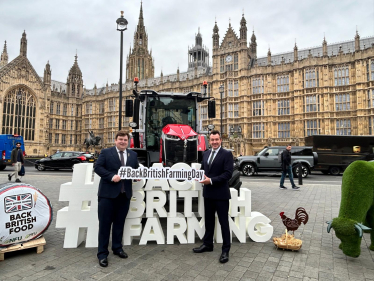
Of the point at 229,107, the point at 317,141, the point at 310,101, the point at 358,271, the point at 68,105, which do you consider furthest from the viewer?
the point at 68,105

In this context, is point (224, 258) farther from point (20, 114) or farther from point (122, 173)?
point (20, 114)

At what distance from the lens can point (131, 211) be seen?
165 inches

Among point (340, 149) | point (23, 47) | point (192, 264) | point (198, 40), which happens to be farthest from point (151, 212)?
point (198, 40)

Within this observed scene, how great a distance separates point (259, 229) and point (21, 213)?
13.2ft

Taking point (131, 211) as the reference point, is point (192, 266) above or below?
below

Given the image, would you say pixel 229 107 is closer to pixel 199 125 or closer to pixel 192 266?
pixel 199 125

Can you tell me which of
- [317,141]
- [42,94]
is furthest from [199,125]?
[42,94]

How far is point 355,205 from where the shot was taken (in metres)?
3.29

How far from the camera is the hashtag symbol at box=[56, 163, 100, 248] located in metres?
4.05

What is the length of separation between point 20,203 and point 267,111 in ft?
116

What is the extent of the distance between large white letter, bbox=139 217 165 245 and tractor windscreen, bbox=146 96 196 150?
10.6 feet

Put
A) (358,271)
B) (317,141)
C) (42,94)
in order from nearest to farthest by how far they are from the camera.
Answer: (358,271) < (317,141) < (42,94)

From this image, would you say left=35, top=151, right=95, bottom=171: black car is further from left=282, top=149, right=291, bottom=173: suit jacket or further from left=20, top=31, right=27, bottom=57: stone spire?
left=20, top=31, right=27, bottom=57: stone spire

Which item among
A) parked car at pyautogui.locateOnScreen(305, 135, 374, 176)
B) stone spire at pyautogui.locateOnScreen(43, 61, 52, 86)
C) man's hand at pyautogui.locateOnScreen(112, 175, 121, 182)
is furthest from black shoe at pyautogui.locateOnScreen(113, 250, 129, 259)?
stone spire at pyautogui.locateOnScreen(43, 61, 52, 86)
